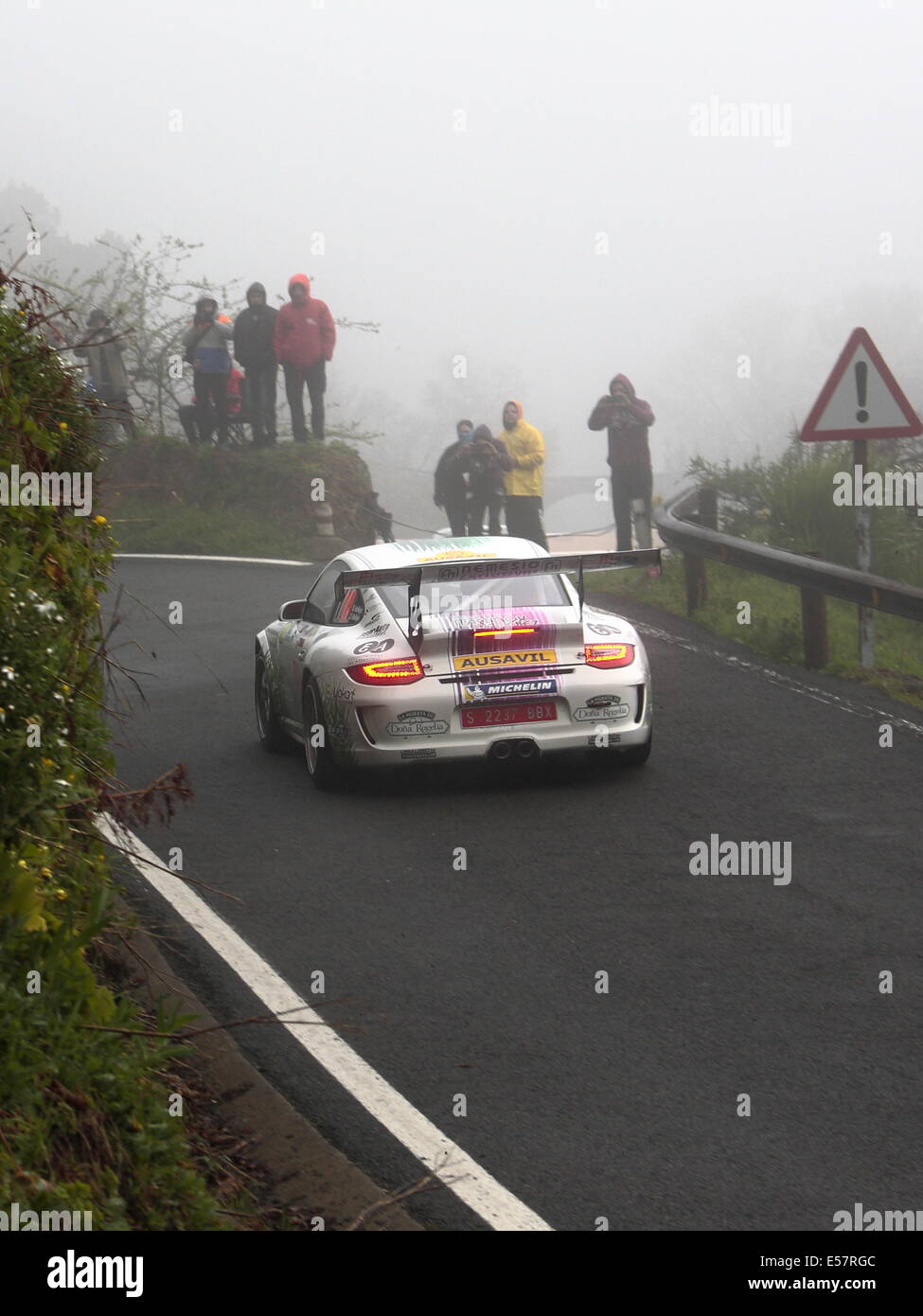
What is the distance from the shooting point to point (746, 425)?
151 meters

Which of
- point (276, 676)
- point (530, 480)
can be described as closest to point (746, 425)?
point (530, 480)

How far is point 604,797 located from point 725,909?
7.32 feet

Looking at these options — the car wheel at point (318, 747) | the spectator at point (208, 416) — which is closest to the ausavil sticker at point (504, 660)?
the car wheel at point (318, 747)

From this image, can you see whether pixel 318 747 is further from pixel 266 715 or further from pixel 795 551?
pixel 795 551

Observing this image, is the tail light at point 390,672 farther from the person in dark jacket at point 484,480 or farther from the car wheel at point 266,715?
the person in dark jacket at point 484,480

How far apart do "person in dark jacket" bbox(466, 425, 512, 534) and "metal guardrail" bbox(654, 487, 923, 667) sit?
469cm

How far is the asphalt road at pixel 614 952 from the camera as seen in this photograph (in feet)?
16.6

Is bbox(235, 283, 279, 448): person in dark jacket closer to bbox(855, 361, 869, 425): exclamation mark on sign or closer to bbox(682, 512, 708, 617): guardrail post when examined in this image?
bbox(682, 512, 708, 617): guardrail post

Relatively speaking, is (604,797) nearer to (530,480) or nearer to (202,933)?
(202,933)

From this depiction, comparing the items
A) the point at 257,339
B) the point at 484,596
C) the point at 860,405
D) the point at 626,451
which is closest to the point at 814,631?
the point at 860,405

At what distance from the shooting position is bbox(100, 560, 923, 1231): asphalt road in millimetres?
5051

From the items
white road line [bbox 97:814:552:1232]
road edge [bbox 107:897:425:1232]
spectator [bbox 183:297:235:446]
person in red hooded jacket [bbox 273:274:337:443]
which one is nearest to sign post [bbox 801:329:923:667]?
white road line [bbox 97:814:552:1232]

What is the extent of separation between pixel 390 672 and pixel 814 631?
4771 millimetres

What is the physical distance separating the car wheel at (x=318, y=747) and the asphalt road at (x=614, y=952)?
17 centimetres
